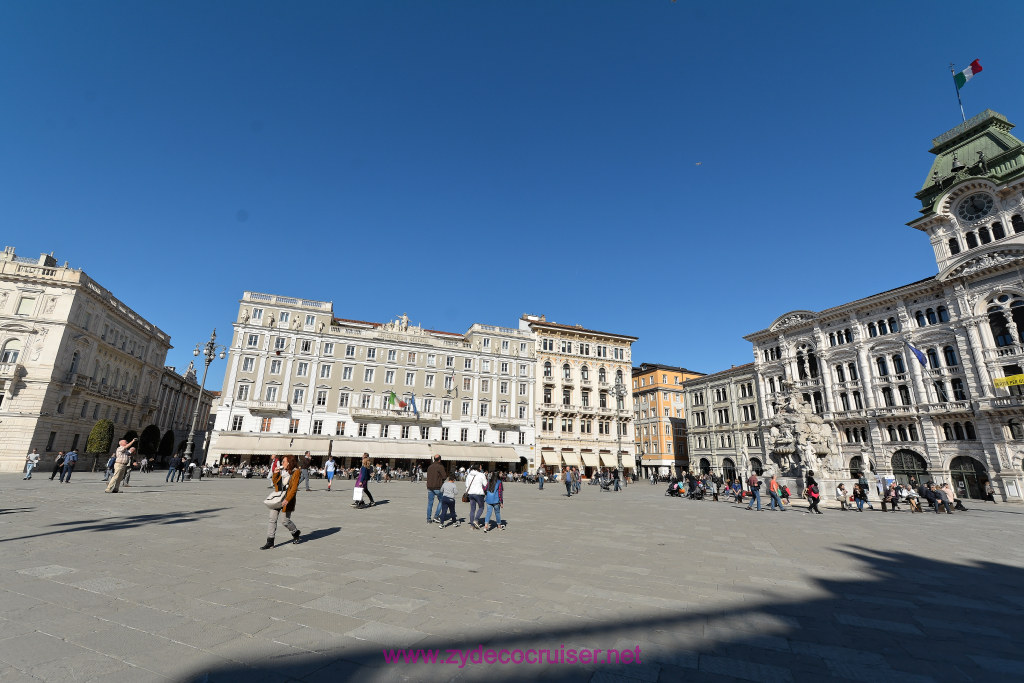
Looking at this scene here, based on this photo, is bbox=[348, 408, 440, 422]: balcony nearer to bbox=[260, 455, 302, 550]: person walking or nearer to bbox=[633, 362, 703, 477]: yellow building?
bbox=[633, 362, 703, 477]: yellow building

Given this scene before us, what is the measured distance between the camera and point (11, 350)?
111 ft

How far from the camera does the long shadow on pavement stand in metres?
3.87

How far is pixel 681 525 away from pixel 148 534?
14.0 metres

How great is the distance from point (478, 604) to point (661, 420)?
65.6 m

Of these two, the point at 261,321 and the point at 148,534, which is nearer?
the point at 148,534

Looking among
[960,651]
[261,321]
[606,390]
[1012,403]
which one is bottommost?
[960,651]

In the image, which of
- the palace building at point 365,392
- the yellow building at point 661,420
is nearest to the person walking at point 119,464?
the palace building at point 365,392

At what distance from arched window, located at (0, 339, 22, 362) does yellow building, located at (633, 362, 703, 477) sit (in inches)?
2626

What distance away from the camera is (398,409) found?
47438 mm

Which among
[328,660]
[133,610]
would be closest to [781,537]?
[328,660]

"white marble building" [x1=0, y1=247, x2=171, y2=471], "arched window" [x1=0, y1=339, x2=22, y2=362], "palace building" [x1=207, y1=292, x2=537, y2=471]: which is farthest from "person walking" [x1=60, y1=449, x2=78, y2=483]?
"arched window" [x1=0, y1=339, x2=22, y2=362]

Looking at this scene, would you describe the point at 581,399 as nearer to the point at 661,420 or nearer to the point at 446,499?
the point at 661,420

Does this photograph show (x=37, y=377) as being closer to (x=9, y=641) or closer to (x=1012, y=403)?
(x=9, y=641)

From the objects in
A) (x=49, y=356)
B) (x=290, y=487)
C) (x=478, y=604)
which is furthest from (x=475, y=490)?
(x=49, y=356)
